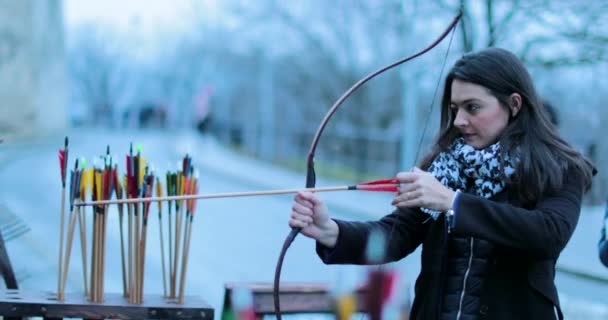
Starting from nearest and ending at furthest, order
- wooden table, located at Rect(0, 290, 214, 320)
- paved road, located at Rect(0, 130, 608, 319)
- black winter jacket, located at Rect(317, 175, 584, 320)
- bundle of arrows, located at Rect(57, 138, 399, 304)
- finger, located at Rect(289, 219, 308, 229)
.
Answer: black winter jacket, located at Rect(317, 175, 584, 320)
finger, located at Rect(289, 219, 308, 229)
wooden table, located at Rect(0, 290, 214, 320)
bundle of arrows, located at Rect(57, 138, 399, 304)
paved road, located at Rect(0, 130, 608, 319)

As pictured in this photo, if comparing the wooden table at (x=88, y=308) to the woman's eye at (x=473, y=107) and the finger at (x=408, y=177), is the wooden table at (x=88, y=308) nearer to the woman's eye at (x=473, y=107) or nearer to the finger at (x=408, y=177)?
the finger at (x=408, y=177)

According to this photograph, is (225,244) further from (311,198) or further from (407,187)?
(407,187)

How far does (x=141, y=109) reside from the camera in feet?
243

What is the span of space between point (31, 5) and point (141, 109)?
4690 centimetres

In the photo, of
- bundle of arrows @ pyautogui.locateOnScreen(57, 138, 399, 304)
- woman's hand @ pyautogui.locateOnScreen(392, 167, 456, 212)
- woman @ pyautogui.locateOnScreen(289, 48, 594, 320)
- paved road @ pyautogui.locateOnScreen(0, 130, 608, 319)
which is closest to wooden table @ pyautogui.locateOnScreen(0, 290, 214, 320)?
bundle of arrows @ pyautogui.locateOnScreen(57, 138, 399, 304)

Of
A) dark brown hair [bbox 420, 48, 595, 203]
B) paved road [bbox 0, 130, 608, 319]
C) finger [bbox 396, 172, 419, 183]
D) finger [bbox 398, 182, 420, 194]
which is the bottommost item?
paved road [bbox 0, 130, 608, 319]

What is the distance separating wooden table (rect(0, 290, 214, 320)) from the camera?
2.83 m

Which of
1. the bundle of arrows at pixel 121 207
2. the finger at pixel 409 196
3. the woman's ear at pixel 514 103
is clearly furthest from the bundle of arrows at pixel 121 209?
the woman's ear at pixel 514 103

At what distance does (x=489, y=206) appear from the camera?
2113 millimetres

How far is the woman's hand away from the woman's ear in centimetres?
33

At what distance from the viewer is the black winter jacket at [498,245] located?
2.11 meters

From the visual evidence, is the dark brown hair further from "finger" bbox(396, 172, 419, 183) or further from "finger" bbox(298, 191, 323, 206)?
"finger" bbox(298, 191, 323, 206)

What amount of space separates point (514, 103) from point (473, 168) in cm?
21

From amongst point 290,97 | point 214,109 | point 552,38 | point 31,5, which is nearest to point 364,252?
point 552,38
